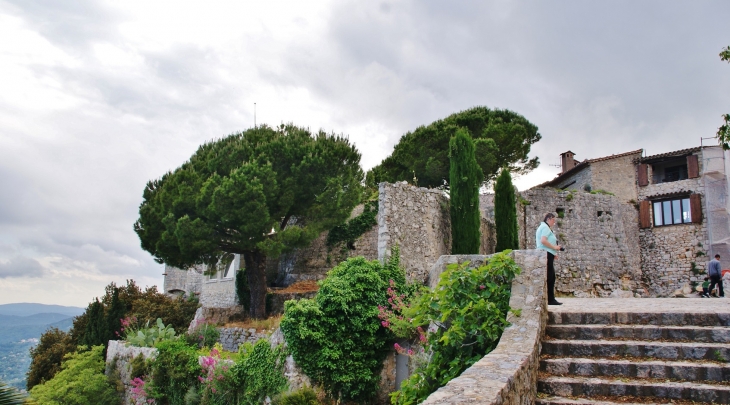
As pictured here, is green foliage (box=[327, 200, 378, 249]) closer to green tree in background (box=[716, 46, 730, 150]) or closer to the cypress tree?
the cypress tree

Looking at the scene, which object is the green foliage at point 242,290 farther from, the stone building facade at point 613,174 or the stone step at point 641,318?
the stone step at point 641,318

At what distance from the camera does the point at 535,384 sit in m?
5.62

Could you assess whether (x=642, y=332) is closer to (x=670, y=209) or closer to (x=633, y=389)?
(x=633, y=389)

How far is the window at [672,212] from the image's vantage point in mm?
23594

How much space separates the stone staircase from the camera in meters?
5.33

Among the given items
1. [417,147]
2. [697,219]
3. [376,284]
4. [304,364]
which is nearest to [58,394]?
[304,364]

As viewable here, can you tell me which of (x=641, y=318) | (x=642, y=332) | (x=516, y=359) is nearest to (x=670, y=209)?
(x=641, y=318)

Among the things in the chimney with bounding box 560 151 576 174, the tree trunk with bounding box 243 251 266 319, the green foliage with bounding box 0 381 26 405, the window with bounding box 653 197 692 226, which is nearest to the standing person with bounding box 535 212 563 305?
the green foliage with bounding box 0 381 26 405

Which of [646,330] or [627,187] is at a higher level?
[627,187]

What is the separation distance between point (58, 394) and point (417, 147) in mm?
19005

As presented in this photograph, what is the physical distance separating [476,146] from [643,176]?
7838 mm

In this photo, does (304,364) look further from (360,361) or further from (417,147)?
(417,147)

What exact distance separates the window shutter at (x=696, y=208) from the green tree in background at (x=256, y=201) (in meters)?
14.7

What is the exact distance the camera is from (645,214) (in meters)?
24.2
